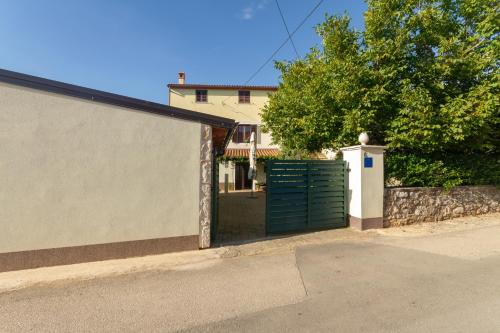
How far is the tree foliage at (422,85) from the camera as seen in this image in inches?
284

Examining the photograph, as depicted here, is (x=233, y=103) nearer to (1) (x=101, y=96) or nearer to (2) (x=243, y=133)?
(2) (x=243, y=133)

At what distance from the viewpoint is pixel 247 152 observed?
20906 millimetres

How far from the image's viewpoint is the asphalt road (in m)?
2.88

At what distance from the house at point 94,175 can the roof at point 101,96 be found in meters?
0.02

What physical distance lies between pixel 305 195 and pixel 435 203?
15.2ft

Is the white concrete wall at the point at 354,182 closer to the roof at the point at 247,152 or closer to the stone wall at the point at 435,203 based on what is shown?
the stone wall at the point at 435,203

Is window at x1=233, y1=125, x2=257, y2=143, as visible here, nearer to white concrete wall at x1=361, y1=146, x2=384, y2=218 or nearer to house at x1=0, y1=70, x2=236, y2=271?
white concrete wall at x1=361, y1=146, x2=384, y2=218

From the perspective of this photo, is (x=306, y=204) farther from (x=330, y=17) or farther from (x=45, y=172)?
(x=330, y=17)

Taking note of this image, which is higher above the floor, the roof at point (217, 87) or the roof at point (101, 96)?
the roof at point (217, 87)

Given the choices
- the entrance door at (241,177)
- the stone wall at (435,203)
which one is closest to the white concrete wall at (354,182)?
the stone wall at (435,203)

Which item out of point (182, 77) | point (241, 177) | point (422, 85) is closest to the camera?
point (422, 85)

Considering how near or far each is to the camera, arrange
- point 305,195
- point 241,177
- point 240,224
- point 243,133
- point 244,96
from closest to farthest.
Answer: point 305,195 < point 240,224 < point 241,177 < point 243,133 < point 244,96

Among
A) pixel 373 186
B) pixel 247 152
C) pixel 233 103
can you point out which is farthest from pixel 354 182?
pixel 233 103

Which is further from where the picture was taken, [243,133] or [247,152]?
[243,133]
